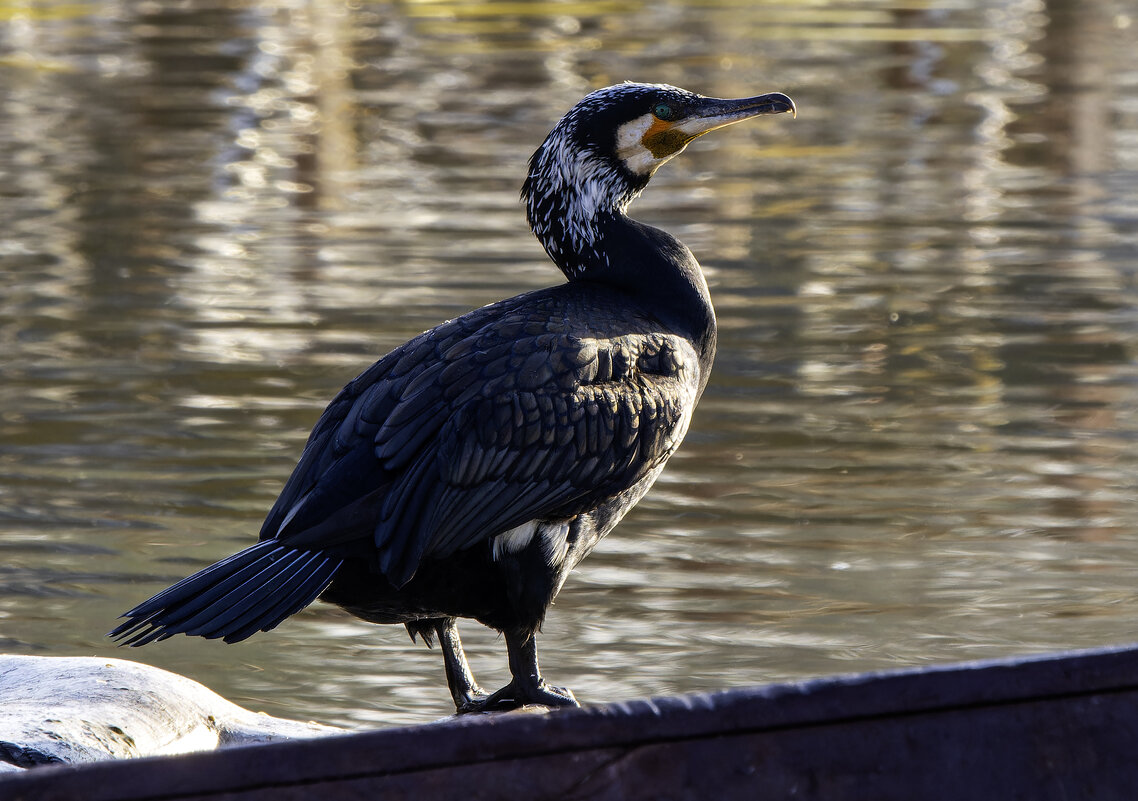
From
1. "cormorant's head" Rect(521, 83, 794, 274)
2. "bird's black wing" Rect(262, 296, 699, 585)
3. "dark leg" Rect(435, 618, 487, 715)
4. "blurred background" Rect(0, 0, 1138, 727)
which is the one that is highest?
"cormorant's head" Rect(521, 83, 794, 274)

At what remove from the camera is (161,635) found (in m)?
3.84

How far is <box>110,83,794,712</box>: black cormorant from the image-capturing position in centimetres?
392

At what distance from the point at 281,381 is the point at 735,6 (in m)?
17.7

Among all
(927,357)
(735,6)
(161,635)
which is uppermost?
(161,635)

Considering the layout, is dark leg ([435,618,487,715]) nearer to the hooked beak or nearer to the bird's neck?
the bird's neck

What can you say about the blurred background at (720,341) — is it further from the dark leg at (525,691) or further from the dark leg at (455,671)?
the dark leg at (525,691)

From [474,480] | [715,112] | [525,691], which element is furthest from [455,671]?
[715,112]

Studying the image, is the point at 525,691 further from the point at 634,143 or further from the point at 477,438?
the point at 634,143

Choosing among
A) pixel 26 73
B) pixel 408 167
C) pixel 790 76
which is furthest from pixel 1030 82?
pixel 26 73

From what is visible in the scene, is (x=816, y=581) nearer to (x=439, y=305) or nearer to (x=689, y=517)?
(x=689, y=517)

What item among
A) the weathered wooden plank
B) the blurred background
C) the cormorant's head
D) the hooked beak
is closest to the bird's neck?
the cormorant's head

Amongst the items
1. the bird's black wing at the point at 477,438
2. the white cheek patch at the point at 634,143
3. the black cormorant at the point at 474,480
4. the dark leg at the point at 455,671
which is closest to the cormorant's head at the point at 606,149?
the white cheek patch at the point at 634,143

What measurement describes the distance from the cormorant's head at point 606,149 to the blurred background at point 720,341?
1262 mm

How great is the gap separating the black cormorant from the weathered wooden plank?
3.73 feet
